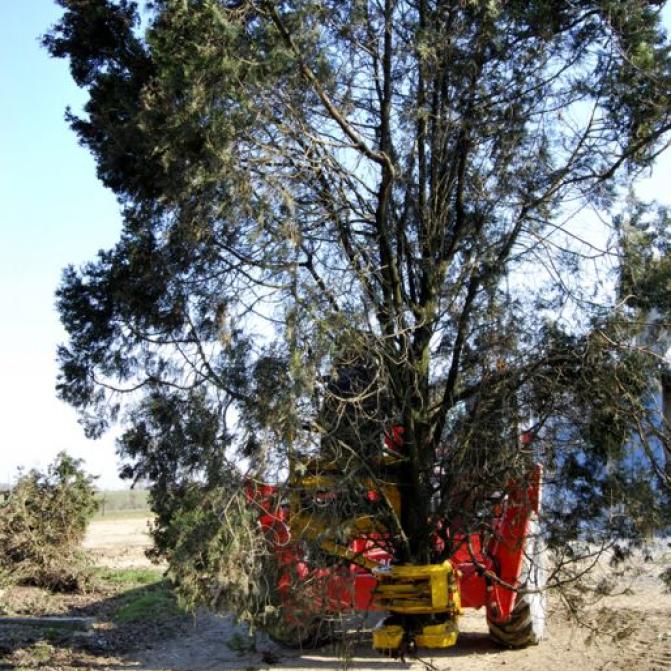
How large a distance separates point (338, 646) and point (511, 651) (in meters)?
1.91

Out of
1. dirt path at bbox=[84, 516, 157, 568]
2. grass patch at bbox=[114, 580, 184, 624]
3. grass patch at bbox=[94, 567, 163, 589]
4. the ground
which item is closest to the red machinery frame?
the ground

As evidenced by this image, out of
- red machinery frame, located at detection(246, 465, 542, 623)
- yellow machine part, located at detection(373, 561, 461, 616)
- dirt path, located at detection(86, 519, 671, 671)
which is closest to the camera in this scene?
red machinery frame, located at detection(246, 465, 542, 623)

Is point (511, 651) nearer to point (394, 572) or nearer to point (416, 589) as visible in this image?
point (416, 589)

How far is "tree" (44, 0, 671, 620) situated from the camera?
7.15 m

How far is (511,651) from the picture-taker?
9508mm

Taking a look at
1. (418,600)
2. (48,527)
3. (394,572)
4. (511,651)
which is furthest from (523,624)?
(48,527)

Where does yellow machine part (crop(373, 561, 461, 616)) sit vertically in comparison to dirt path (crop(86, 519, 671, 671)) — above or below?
above

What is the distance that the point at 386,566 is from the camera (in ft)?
27.5

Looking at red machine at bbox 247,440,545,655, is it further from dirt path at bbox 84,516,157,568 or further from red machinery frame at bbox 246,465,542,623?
dirt path at bbox 84,516,157,568

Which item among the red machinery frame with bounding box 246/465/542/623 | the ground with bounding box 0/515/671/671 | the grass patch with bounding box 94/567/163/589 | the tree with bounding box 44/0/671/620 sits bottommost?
the ground with bounding box 0/515/671/671

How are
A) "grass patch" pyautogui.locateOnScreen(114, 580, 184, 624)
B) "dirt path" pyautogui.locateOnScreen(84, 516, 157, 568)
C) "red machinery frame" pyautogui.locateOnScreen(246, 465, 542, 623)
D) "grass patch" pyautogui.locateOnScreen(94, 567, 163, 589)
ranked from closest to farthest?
"red machinery frame" pyautogui.locateOnScreen(246, 465, 542, 623), "grass patch" pyautogui.locateOnScreen(114, 580, 184, 624), "grass patch" pyautogui.locateOnScreen(94, 567, 163, 589), "dirt path" pyautogui.locateOnScreen(84, 516, 157, 568)

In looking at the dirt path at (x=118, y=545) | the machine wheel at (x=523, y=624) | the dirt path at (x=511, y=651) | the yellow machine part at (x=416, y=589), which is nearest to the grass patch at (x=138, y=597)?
the dirt path at (x=118, y=545)

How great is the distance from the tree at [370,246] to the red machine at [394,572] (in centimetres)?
29

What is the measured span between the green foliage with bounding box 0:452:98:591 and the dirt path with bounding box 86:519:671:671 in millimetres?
4469
